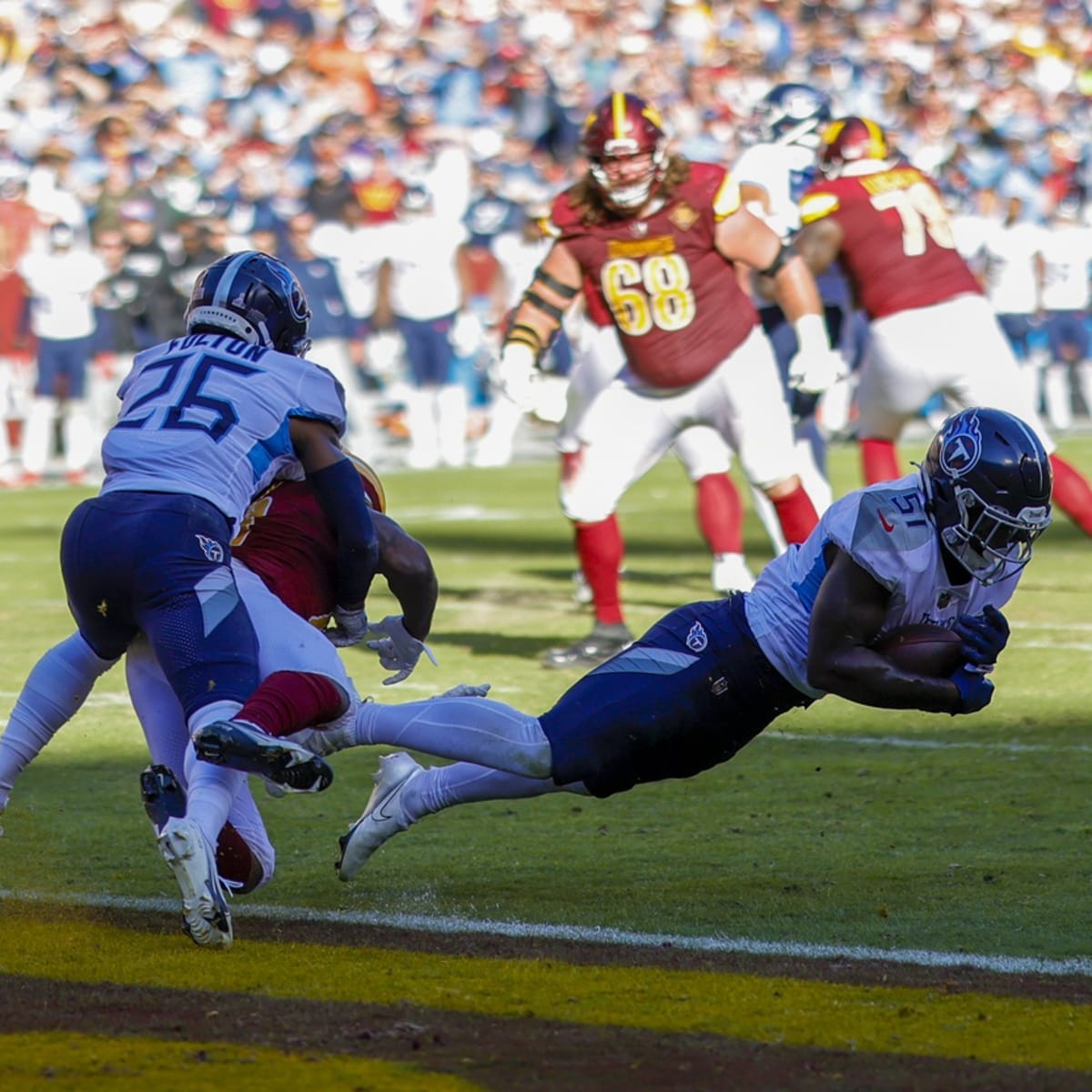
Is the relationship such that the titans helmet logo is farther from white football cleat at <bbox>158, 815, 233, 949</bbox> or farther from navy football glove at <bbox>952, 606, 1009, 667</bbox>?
white football cleat at <bbox>158, 815, 233, 949</bbox>

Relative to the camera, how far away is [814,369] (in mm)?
8500

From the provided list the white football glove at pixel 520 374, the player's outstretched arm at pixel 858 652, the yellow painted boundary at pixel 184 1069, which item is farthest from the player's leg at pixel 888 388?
the yellow painted boundary at pixel 184 1069

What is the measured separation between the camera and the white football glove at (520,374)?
8.43 m

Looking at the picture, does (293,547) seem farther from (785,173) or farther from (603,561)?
(785,173)

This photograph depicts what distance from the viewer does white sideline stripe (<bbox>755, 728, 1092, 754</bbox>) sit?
258 inches

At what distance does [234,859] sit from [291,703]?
1.58 feet

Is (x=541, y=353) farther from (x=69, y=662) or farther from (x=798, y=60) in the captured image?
(x=798, y=60)

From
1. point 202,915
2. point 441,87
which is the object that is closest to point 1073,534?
point 202,915

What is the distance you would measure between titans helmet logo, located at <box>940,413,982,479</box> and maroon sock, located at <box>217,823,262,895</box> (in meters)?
1.67

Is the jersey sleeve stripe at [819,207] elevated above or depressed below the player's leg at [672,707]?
below

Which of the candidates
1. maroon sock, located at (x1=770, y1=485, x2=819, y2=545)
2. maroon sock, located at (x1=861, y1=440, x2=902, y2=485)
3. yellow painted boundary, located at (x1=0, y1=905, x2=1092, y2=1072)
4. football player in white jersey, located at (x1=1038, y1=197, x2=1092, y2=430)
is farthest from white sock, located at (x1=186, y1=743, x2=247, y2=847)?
football player in white jersey, located at (x1=1038, y1=197, x2=1092, y2=430)

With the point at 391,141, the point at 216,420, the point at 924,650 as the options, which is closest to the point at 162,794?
the point at 216,420

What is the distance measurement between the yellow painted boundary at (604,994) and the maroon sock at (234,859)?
9.3 inches

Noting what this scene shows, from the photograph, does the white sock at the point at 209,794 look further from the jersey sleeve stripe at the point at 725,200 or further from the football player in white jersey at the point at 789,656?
the jersey sleeve stripe at the point at 725,200
